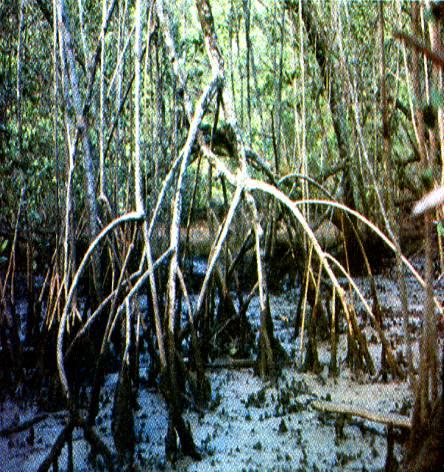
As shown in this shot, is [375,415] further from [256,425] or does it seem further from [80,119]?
[80,119]

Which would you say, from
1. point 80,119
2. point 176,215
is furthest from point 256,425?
point 80,119

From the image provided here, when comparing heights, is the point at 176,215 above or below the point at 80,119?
below

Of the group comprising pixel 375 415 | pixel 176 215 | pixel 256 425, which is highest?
pixel 176 215

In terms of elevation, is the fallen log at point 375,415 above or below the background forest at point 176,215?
below

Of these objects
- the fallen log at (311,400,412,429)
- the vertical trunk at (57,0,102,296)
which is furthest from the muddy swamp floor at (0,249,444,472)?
the vertical trunk at (57,0,102,296)

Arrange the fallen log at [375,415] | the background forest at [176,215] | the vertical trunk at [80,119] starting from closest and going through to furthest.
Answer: the fallen log at [375,415] → the background forest at [176,215] → the vertical trunk at [80,119]

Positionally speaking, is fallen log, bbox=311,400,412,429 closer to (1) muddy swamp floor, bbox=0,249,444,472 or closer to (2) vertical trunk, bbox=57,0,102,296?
(1) muddy swamp floor, bbox=0,249,444,472

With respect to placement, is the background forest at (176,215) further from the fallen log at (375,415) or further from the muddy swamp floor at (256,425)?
the fallen log at (375,415)

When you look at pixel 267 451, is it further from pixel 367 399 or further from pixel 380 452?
pixel 367 399

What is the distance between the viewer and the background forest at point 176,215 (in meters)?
2.91

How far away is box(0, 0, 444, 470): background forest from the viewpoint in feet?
9.53

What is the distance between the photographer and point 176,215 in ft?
10.6

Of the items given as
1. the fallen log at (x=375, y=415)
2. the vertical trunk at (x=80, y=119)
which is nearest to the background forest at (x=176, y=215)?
the vertical trunk at (x=80, y=119)

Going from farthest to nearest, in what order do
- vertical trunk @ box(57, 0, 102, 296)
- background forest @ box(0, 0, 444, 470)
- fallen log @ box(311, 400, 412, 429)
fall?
1. vertical trunk @ box(57, 0, 102, 296)
2. background forest @ box(0, 0, 444, 470)
3. fallen log @ box(311, 400, 412, 429)
